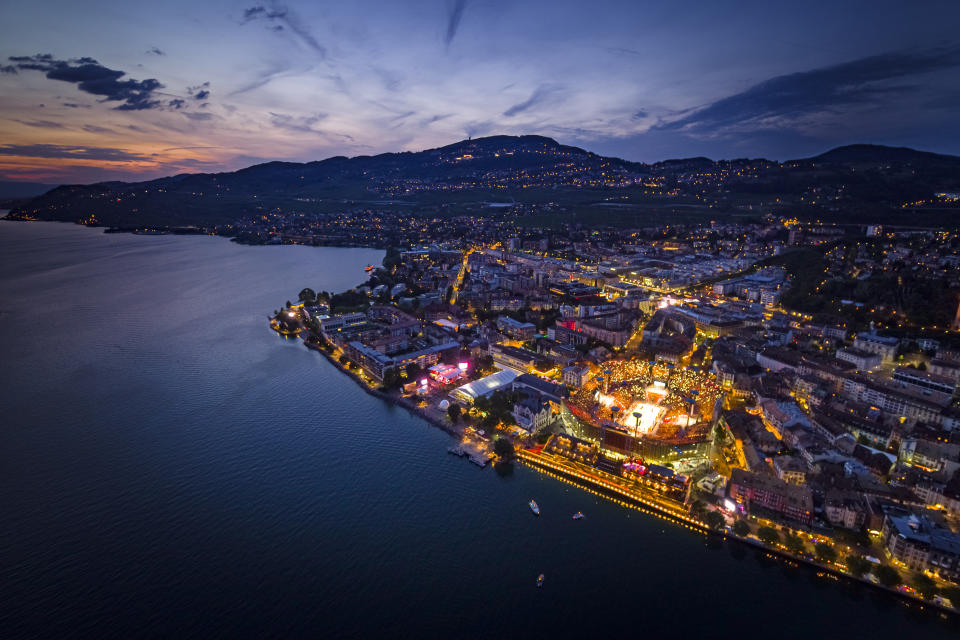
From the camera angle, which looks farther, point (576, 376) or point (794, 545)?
point (576, 376)

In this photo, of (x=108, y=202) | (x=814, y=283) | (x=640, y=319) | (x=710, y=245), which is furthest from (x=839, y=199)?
(x=108, y=202)

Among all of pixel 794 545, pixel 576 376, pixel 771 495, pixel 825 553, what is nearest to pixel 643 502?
pixel 771 495

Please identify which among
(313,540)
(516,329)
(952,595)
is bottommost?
(313,540)

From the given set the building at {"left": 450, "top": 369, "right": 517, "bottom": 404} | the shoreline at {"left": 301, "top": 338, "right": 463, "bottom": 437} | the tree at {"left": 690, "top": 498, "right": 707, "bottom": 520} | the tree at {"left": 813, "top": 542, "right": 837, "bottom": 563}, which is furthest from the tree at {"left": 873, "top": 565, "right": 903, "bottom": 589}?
the building at {"left": 450, "top": 369, "right": 517, "bottom": 404}

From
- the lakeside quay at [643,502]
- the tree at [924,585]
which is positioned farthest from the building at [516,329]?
the tree at [924,585]

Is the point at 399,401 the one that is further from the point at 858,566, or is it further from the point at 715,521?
the point at 858,566

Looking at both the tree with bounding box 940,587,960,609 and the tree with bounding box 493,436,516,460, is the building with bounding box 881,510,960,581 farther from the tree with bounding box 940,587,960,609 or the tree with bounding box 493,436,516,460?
the tree with bounding box 493,436,516,460

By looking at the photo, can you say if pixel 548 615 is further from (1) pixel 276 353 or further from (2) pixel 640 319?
(2) pixel 640 319

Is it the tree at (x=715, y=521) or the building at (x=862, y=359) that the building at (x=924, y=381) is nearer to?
the building at (x=862, y=359)
